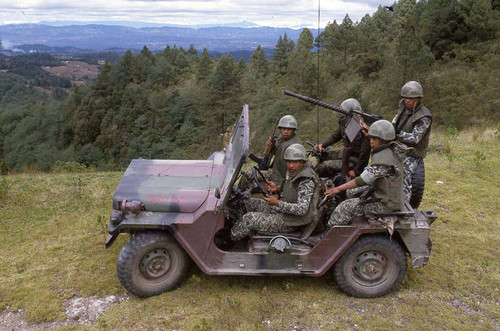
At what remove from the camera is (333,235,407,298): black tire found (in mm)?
4496

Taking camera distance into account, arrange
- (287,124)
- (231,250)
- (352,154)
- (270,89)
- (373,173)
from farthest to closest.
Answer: (270,89), (352,154), (287,124), (231,250), (373,173)

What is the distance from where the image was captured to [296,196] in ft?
14.5

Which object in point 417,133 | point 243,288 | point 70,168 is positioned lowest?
point 70,168

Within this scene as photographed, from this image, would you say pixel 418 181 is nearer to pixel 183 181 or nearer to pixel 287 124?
pixel 287 124

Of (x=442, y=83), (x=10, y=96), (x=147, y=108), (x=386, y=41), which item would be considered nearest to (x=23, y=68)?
(x=10, y=96)

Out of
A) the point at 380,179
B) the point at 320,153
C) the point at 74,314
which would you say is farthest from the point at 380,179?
the point at 74,314

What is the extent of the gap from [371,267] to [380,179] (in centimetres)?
100

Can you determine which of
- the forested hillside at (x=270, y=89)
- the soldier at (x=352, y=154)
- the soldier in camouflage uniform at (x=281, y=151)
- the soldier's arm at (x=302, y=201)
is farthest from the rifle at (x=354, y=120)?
the forested hillside at (x=270, y=89)

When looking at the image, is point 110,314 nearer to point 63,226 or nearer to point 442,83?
point 63,226

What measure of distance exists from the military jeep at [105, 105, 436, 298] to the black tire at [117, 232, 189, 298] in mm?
10

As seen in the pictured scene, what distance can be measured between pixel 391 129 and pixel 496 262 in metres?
2.64

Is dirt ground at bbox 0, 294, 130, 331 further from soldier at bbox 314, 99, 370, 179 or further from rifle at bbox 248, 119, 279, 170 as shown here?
soldier at bbox 314, 99, 370, 179

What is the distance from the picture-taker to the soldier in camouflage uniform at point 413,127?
510 centimetres

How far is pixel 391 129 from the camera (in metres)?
4.26
